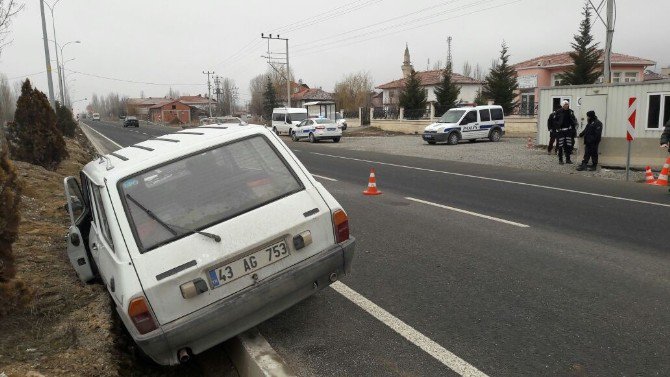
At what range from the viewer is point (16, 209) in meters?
3.91

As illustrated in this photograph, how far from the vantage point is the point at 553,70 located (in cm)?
5012

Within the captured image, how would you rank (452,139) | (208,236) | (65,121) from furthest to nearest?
(452,139)
(65,121)
(208,236)

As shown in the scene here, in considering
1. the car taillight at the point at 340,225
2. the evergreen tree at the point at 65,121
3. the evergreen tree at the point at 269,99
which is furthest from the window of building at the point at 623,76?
the car taillight at the point at 340,225

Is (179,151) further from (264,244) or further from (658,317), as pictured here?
(658,317)

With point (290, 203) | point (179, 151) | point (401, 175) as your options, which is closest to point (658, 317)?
point (290, 203)

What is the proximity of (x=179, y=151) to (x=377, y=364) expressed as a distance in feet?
7.23

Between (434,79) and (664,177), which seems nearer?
(664,177)

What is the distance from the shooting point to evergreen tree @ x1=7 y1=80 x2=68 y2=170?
42.9 ft

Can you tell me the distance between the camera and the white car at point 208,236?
126 inches

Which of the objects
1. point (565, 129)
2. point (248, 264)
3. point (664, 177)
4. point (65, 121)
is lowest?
point (664, 177)

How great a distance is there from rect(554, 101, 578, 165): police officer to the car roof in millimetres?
13569

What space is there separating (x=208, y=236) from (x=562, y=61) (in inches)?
2120

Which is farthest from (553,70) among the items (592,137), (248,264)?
(248,264)

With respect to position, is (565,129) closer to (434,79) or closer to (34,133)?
(34,133)
